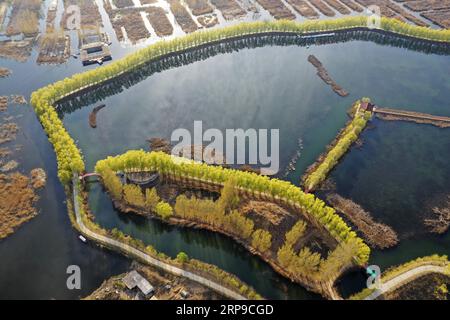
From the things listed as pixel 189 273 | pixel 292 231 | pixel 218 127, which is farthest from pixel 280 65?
pixel 189 273

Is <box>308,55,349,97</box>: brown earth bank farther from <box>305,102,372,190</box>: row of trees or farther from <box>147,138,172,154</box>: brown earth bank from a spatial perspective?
<box>147,138,172,154</box>: brown earth bank

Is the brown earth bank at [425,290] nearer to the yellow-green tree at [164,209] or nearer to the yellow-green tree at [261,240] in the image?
the yellow-green tree at [261,240]

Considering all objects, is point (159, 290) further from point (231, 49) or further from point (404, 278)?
point (231, 49)

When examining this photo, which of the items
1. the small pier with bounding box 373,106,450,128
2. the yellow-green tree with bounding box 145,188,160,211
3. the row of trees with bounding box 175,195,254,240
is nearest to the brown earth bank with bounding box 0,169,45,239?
the yellow-green tree with bounding box 145,188,160,211

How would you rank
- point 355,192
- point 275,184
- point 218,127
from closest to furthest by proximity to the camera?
1. point 275,184
2. point 355,192
3. point 218,127
